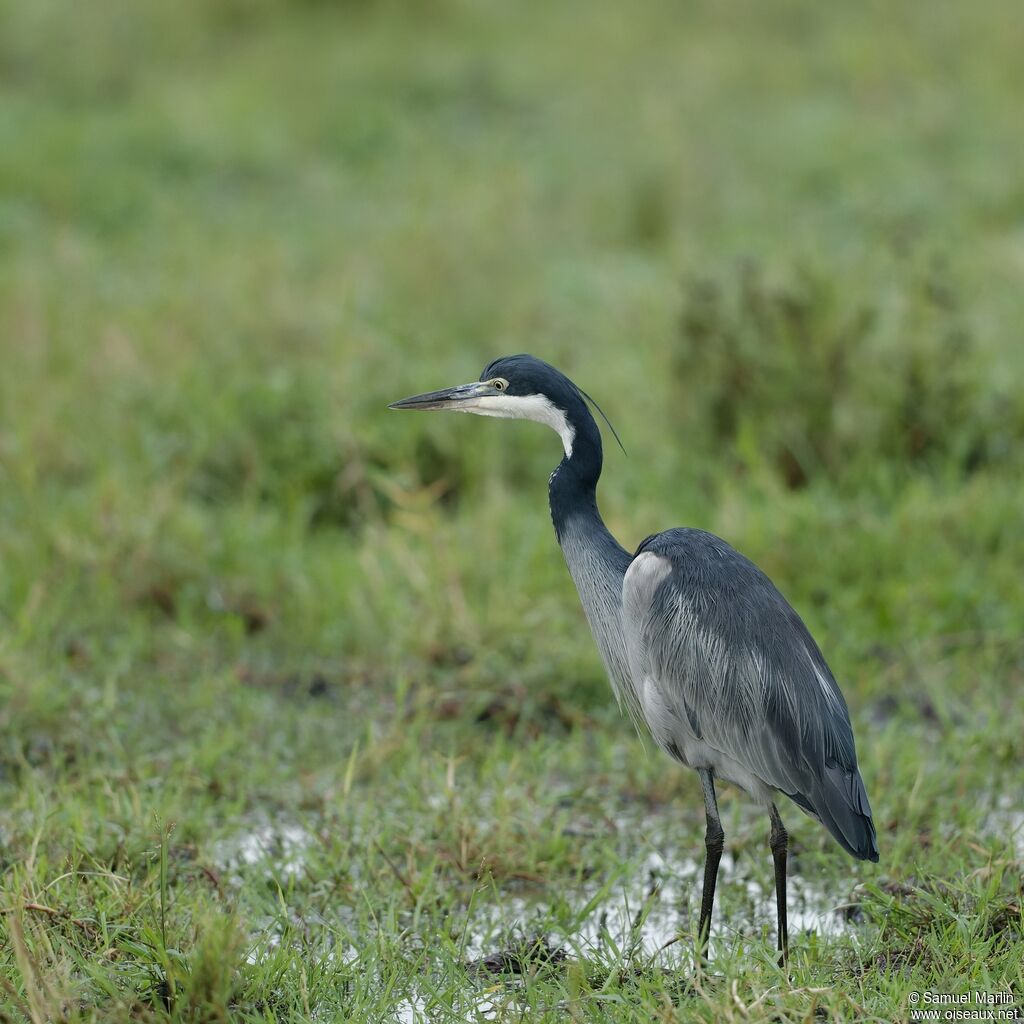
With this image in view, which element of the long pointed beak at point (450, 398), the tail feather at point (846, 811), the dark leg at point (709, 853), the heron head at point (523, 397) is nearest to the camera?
the tail feather at point (846, 811)

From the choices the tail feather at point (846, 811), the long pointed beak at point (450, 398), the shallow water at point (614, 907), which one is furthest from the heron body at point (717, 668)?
the shallow water at point (614, 907)

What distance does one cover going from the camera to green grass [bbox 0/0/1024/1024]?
331 centimetres

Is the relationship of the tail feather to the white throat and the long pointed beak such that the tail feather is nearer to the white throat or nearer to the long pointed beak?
the white throat

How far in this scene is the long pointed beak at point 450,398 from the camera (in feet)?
11.6

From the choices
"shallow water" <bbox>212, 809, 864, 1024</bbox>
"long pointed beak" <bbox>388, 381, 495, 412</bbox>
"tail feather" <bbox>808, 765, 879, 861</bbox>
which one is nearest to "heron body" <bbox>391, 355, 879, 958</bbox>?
"tail feather" <bbox>808, 765, 879, 861</bbox>

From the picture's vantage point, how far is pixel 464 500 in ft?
19.1

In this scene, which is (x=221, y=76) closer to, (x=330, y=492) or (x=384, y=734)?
(x=330, y=492)

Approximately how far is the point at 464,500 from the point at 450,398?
2265 mm

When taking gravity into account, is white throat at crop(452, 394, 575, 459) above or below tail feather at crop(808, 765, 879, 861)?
above

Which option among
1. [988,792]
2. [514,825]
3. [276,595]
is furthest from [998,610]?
[276,595]

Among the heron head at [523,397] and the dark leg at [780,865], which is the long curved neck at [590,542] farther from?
the dark leg at [780,865]

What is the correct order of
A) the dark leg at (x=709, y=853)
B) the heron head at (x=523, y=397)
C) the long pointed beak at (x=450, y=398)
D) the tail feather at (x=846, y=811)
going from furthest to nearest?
the long pointed beak at (x=450, y=398) → the heron head at (x=523, y=397) → the dark leg at (x=709, y=853) → the tail feather at (x=846, y=811)

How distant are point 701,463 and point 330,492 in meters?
1.44

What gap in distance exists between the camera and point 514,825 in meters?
3.84
